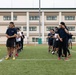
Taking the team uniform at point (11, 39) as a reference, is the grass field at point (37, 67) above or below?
below

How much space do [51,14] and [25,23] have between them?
648cm

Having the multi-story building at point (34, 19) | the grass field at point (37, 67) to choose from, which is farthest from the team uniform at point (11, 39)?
the multi-story building at point (34, 19)

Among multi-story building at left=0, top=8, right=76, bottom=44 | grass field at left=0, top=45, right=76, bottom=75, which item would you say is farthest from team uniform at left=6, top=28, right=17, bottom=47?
multi-story building at left=0, top=8, right=76, bottom=44

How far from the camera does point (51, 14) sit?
225ft

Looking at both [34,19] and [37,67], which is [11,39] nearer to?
[37,67]

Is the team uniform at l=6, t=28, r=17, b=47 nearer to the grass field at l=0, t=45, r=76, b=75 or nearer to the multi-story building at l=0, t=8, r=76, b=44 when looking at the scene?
the grass field at l=0, t=45, r=76, b=75

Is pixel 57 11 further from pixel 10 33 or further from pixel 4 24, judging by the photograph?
pixel 10 33

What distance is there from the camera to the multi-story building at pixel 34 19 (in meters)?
67.2

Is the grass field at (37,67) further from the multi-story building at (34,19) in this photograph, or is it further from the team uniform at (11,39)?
the multi-story building at (34,19)

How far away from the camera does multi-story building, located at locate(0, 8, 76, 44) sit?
221 ft

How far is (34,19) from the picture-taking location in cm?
6831
